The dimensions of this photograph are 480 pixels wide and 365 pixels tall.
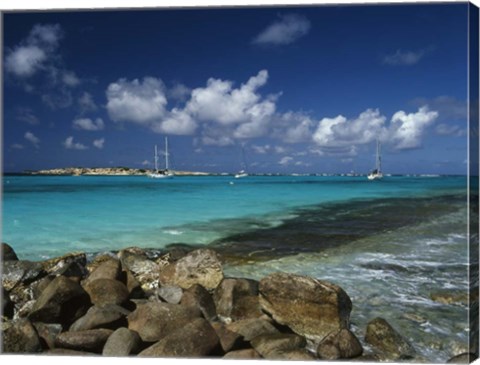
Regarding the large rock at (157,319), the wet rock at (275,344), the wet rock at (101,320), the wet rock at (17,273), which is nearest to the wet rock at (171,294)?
the large rock at (157,319)

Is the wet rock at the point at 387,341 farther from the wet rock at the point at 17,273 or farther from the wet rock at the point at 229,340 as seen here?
the wet rock at the point at 17,273

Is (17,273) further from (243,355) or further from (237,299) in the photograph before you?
Answer: (243,355)

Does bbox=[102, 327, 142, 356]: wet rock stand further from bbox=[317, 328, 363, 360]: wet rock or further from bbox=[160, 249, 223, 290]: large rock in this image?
bbox=[317, 328, 363, 360]: wet rock

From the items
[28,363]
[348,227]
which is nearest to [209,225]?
[348,227]

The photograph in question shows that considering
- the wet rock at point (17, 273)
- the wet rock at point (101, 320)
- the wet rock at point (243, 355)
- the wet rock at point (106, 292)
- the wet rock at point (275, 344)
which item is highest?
the wet rock at point (17, 273)

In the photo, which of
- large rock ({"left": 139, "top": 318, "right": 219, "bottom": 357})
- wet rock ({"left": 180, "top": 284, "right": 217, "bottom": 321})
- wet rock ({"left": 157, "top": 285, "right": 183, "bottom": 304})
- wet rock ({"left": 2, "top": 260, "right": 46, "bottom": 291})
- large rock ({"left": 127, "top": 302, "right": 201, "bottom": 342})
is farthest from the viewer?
wet rock ({"left": 2, "top": 260, "right": 46, "bottom": 291})

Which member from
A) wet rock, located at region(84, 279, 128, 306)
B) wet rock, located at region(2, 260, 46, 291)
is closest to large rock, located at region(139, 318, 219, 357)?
wet rock, located at region(84, 279, 128, 306)

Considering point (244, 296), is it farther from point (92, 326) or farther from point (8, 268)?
point (8, 268)
